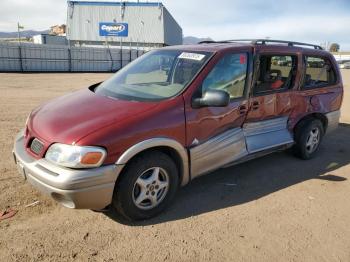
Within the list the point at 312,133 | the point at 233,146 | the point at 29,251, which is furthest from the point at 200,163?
the point at 312,133

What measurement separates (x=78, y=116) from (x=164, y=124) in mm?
837

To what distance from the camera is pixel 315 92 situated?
5484 mm

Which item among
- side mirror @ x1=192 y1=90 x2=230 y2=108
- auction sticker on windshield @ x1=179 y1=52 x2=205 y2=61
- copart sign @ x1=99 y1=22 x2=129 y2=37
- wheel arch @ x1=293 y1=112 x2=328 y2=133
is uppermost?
copart sign @ x1=99 y1=22 x2=129 y2=37

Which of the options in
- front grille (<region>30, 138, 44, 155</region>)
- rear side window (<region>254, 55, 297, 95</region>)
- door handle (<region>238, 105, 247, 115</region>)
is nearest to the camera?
front grille (<region>30, 138, 44, 155</region>)

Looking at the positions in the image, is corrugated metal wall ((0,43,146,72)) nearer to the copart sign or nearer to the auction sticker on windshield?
the copart sign

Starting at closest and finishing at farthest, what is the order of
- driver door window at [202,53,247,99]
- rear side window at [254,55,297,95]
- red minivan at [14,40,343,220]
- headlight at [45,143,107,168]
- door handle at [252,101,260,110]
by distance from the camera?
headlight at [45,143,107,168] → red minivan at [14,40,343,220] → driver door window at [202,53,247,99] → door handle at [252,101,260,110] → rear side window at [254,55,297,95]

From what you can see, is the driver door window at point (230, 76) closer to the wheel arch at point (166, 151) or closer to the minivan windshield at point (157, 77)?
the minivan windshield at point (157, 77)

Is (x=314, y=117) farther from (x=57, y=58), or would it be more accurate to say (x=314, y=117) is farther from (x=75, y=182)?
(x=57, y=58)

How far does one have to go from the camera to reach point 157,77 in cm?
423

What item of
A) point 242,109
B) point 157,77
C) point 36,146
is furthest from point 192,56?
point 36,146

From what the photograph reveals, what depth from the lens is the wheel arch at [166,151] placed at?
3222 millimetres

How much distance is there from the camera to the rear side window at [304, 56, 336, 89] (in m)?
5.37

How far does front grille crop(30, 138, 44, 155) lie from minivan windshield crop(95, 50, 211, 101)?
99 centimetres

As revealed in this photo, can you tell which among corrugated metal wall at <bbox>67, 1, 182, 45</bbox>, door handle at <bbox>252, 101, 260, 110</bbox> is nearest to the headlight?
door handle at <bbox>252, 101, 260, 110</bbox>
